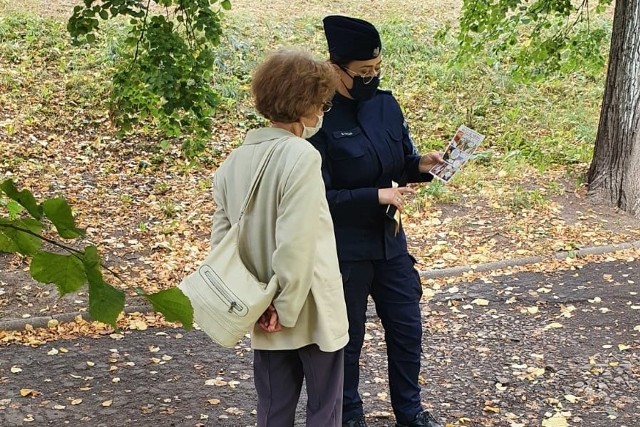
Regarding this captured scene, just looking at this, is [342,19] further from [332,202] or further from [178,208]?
[178,208]

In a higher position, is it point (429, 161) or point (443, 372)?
point (429, 161)

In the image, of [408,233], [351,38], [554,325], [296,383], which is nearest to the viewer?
[296,383]

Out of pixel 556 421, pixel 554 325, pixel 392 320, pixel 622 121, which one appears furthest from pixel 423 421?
pixel 622 121

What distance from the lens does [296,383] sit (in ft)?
9.55

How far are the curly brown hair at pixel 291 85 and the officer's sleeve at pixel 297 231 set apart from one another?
0.54 ft

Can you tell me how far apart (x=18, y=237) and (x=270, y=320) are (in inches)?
48.0

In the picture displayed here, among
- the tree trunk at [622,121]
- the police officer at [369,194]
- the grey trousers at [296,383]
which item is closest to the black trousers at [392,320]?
the police officer at [369,194]

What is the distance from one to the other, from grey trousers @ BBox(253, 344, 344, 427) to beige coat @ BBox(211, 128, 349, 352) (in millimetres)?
89

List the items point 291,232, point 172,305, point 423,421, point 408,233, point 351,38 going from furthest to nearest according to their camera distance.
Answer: point 408,233, point 423,421, point 351,38, point 291,232, point 172,305

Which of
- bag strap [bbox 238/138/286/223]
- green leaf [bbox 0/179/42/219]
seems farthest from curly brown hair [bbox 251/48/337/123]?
green leaf [bbox 0/179/42/219]

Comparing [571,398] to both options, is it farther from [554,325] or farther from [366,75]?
[366,75]

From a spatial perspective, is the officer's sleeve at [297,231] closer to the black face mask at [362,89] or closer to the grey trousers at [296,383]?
the grey trousers at [296,383]

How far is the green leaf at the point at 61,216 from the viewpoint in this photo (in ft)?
4.20

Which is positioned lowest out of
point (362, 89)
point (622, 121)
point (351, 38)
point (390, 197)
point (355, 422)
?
point (355, 422)
